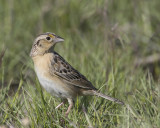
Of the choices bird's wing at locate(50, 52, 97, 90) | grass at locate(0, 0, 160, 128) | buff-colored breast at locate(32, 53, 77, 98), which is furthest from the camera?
bird's wing at locate(50, 52, 97, 90)

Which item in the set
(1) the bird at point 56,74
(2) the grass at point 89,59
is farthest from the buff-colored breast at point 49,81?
(2) the grass at point 89,59

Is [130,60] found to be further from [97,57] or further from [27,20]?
[27,20]

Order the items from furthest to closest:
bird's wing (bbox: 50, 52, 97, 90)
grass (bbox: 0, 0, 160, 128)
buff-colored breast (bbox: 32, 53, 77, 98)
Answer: bird's wing (bbox: 50, 52, 97, 90) < buff-colored breast (bbox: 32, 53, 77, 98) < grass (bbox: 0, 0, 160, 128)

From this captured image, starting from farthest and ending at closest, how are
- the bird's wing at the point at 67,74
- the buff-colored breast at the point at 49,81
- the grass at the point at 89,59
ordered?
1. the bird's wing at the point at 67,74
2. the buff-colored breast at the point at 49,81
3. the grass at the point at 89,59

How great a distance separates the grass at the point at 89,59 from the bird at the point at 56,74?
0.15 metres

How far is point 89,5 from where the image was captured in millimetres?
6977

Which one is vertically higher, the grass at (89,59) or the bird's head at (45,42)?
the bird's head at (45,42)

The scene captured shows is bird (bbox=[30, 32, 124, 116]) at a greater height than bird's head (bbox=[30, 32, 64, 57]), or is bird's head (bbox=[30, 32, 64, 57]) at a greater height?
bird's head (bbox=[30, 32, 64, 57])

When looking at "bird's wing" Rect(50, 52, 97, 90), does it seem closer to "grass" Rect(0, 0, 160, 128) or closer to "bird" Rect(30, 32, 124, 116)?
"bird" Rect(30, 32, 124, 116)

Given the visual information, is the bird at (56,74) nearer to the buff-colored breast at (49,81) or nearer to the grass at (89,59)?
the buff-colored breast at (49,81)

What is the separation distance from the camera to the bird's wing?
5473 millimetres

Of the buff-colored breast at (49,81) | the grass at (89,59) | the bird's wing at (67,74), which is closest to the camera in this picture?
the grass at (89,59)

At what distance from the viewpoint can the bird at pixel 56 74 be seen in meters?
5.30

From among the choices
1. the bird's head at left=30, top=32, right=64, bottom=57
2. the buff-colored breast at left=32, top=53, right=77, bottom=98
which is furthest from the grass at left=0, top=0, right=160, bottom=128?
the bird's head at left=30, top=32, right=64, bottom=57
